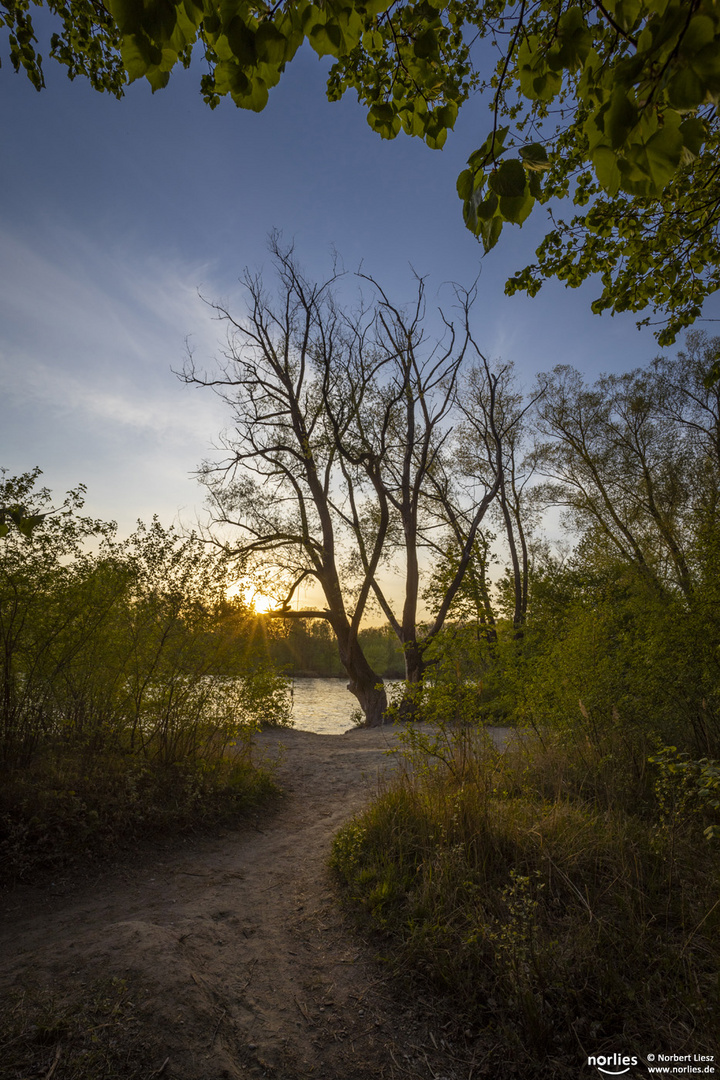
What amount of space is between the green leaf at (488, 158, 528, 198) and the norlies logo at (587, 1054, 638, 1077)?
3186mm

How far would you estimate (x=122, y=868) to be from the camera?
12.6 ft

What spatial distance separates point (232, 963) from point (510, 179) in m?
3.68

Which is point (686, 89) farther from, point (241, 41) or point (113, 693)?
point (113, 693)

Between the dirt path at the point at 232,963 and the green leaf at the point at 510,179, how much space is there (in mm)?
3035

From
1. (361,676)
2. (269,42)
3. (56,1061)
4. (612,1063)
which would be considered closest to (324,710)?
(361,676)

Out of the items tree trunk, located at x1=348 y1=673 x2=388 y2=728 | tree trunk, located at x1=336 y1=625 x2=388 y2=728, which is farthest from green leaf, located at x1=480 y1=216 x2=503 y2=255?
tree trunk, located at x1=348 y1=673 x2=388 y2=728

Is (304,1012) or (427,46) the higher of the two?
(427,46)

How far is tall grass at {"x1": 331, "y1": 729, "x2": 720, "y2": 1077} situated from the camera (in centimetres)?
214

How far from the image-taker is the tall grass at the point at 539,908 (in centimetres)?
214

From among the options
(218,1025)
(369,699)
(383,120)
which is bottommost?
(218,1025)

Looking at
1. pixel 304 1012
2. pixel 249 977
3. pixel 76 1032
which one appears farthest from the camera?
pixel 249 977

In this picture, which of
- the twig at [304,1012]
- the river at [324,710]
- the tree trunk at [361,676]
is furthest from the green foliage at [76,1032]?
the tree trunk at [361,676]

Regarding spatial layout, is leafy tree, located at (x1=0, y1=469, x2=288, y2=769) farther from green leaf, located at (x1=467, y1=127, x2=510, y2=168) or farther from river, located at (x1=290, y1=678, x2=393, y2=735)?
river, located at (x1=290, y1=678, x2=393, y2=735)

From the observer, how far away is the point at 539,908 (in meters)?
2.86
